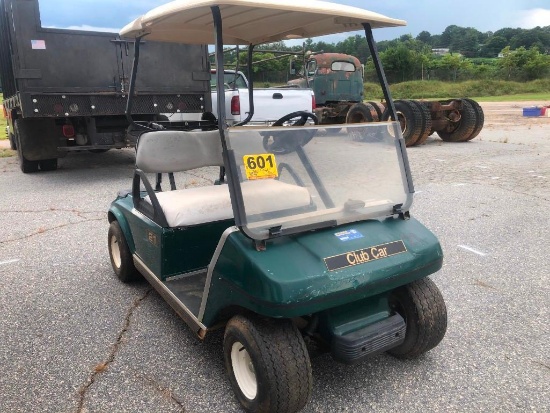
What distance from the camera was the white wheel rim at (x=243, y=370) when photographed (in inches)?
85.1

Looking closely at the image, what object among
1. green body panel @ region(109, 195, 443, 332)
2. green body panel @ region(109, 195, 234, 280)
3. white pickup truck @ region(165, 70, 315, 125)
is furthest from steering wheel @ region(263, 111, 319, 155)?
white pickup truck @ region(165, 70, 315, 125)

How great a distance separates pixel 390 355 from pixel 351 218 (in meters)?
0.84

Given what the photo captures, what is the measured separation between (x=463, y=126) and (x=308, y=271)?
33.3 ft

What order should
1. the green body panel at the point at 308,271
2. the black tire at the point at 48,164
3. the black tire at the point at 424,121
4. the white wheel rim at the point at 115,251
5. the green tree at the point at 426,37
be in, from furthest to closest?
the green tree at the point at 426,37 → the black tire at the point at 424,121 → the black tire at the point at 48,164 → the white wheel rim at the point at 115,251 → the green body panel at the point at 308,271

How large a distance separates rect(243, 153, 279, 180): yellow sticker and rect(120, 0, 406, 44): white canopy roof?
26.7 inches

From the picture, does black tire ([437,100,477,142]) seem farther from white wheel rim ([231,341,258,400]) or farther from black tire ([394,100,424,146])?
white wheel rim ([231,341,258,400])

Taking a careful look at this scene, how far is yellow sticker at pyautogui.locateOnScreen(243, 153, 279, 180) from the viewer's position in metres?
2.22

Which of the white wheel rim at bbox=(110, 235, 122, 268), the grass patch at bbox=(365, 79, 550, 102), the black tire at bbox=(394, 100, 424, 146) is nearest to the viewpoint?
the white wheel rim at bbox=(110, 235, 122, 268)

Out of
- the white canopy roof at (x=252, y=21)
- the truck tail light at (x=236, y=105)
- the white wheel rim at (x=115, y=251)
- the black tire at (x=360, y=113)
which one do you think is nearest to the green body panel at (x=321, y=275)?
the white canopy roof at (x=252, y=21)

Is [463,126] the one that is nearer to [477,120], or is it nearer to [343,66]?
[477,120]

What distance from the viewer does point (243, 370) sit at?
87.2 inches

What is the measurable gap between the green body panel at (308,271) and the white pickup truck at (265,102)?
→ 5.91m

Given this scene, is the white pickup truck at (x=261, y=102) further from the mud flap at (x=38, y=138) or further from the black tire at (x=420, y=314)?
the black tire at (x=420, y=314)

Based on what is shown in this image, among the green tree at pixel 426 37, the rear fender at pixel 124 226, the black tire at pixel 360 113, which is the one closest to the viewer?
the rear fender at pixel 124 226
